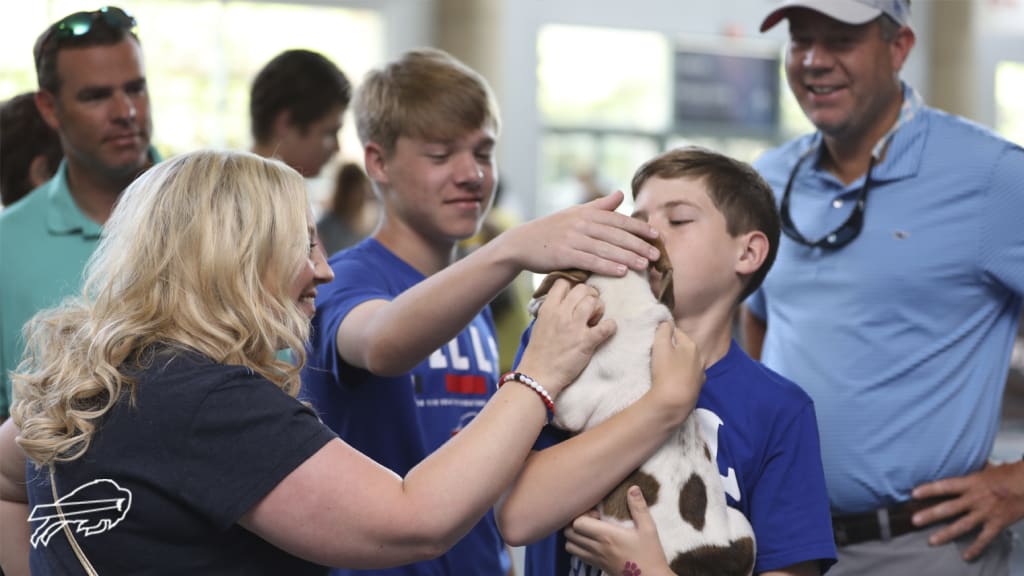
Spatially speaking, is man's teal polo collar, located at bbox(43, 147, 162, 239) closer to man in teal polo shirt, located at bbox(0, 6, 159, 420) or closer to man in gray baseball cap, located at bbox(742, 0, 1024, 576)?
man in teal polo shirt, located at bbox(0, 6, 159, 420)

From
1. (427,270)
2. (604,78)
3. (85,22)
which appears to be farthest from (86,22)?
(604,78)

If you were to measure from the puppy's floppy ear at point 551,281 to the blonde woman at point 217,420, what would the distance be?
0.12 feet

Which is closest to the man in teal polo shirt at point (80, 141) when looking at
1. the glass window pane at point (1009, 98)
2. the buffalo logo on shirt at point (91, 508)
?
the buffalo logo on shirt at point (91, 508)

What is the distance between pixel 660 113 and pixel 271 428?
10.6 meters

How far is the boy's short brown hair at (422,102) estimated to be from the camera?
2.49m

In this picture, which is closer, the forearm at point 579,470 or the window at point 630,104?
the forearm at point 579,470

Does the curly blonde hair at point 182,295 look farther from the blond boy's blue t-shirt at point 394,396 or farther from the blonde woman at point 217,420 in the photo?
the blond boy's blue t-shirt at point 394,396

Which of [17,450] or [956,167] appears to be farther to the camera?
[956,167]

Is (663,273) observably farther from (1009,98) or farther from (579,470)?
(1009,98)

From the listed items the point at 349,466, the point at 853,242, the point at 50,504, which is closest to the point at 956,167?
the point at 853,242

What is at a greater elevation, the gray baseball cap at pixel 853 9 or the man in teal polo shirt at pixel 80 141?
the gray baseball cap at pixel 853 9

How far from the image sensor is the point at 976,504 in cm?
248

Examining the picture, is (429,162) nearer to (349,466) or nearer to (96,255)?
(96,255)

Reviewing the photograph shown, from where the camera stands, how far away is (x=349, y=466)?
1.53 m
